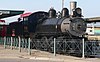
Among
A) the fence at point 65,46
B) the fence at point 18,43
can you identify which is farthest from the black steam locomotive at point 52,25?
the fence at point 18,43

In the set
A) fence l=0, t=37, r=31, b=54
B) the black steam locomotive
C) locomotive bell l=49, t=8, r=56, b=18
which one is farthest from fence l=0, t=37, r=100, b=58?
locomotive bell l=49, t=8, r=56, b=18

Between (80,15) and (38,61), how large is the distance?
28.9ft

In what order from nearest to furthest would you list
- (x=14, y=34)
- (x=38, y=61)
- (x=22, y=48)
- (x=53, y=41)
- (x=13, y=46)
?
1. (x=38, y=61)
2. (x=53, y=41)
3. (x=22, y=48)
4. (x=13, y=46)
5. (x=14, y=34)

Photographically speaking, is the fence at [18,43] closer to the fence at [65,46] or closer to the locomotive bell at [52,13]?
the fence at [65,46]

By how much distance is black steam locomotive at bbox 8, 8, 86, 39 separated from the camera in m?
26.6

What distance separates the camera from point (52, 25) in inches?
1105

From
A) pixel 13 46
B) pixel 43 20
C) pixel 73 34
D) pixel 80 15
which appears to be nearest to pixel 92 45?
pixel 73 34

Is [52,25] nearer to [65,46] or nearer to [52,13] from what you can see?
[65,46]

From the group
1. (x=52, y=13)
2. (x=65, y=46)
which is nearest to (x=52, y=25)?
(x=65, y=46)

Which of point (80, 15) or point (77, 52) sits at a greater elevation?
point (80, 15)

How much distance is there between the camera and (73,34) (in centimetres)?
2656

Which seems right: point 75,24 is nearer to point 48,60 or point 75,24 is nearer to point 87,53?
point 87,53

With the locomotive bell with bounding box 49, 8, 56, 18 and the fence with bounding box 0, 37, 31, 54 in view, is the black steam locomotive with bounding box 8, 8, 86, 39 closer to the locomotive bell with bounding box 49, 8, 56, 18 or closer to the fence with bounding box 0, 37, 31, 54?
the locomotive bell with bounding box 49, 8, 56, 18

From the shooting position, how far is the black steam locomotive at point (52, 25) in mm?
26578
